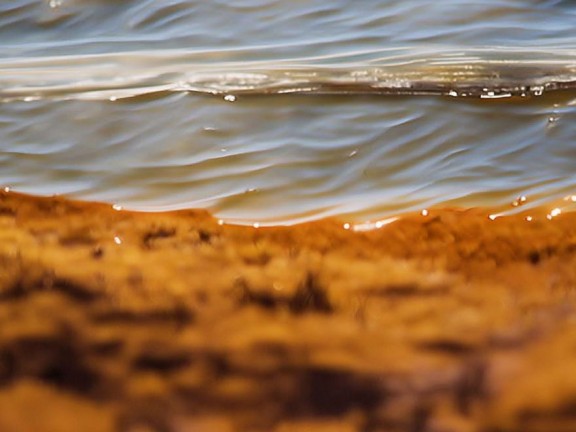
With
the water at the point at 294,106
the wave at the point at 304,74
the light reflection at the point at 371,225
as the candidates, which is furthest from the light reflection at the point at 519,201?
the wave at the point at 304,74

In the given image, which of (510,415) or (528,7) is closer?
(510,415)

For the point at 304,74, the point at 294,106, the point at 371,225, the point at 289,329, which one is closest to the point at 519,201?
the point at 371,225

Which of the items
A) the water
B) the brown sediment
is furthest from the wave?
the brown sediment

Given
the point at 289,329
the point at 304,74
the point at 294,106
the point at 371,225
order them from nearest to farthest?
the point at 289,329, the point at 371,225, the point at 294,106, the point at 304,74

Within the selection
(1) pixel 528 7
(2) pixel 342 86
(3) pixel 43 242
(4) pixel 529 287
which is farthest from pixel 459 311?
(1) pixel 528 7

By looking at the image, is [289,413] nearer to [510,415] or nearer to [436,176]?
[510,415]

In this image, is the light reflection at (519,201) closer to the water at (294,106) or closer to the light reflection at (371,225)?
the water at (294,106)

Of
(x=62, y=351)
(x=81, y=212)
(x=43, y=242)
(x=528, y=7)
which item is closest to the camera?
(x=62, y=351)

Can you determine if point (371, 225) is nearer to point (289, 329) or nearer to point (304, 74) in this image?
point (289, 329)
